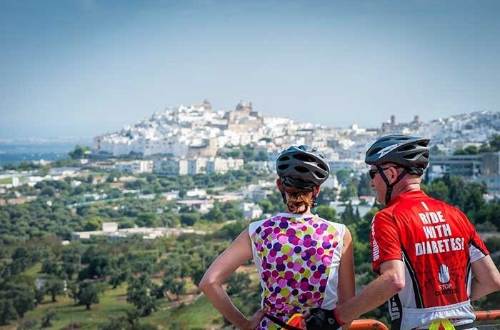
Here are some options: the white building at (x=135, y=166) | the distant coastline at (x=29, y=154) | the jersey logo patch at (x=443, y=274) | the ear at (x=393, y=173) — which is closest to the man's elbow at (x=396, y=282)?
the jersey logo patch at (x=443, y=274)

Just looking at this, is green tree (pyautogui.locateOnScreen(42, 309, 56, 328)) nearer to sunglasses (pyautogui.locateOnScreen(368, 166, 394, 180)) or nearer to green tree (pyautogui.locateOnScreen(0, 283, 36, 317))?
green tree (pyautogui.locateOnScreen(0, 283, 36, 317))

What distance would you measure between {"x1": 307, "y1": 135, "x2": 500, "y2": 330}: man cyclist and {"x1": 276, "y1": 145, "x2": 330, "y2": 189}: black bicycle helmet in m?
0.09

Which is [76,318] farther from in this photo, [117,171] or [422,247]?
[117,171]

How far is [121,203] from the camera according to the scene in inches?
1545

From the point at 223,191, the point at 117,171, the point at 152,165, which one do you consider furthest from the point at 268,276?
the point at 152,165

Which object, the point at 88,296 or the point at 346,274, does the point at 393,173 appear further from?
the point at 88,296

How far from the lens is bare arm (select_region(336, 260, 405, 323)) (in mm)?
1207

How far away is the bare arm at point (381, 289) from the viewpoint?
1.21 metres

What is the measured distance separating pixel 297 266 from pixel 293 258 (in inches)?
0.6

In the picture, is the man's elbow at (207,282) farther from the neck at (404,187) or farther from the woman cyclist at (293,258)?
the neck at (404,187)

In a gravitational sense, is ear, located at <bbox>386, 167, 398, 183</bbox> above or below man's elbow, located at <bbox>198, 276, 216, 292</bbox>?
above

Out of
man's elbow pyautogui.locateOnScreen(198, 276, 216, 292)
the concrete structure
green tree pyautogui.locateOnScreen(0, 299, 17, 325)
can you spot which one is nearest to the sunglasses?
man's elbow pyautogui.locateOnScreen(198, 276, 216, 292)

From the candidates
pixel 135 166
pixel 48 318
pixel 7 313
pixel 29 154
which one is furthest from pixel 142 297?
pixel 29 154

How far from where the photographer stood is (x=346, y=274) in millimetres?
1331
